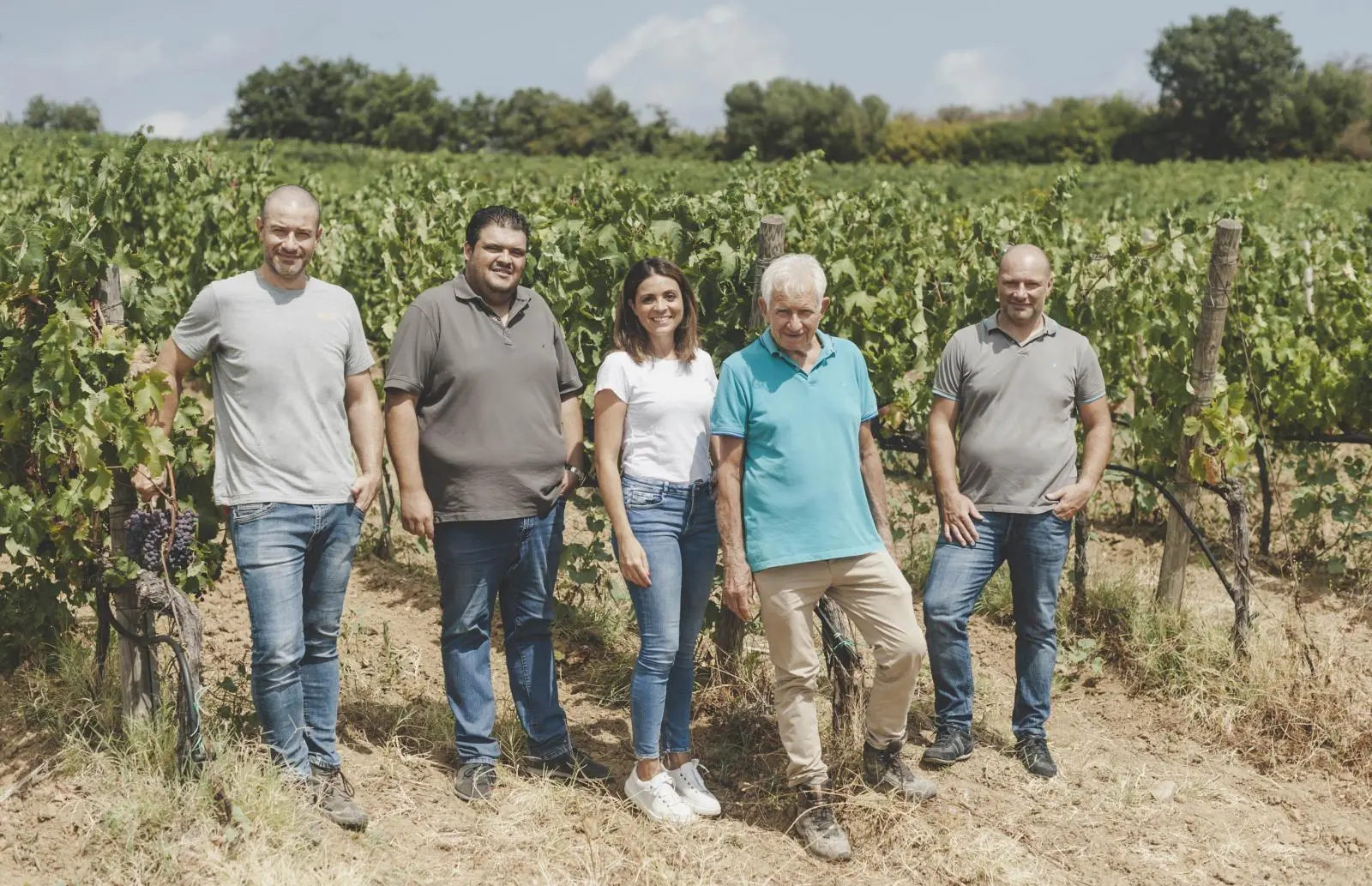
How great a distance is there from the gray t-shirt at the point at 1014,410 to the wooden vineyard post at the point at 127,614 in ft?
8.63

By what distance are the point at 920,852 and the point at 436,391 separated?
198 cm

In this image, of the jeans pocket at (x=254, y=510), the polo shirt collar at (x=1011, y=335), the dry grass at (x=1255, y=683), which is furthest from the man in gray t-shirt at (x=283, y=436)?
the dry grass at (x=1255, y=683)

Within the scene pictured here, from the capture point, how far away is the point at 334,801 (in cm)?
344

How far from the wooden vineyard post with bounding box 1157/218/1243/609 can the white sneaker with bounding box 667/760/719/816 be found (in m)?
2.46

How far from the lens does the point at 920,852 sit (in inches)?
137

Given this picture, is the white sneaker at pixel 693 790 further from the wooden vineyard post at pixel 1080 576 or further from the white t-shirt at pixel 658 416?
the wooden vineyard post at pixel 1080 576

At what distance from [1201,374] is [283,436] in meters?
3.68

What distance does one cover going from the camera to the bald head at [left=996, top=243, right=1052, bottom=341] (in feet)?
12.4

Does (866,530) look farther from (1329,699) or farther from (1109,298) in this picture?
(1109,298)

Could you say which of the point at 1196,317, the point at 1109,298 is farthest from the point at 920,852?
the point at 1196,317

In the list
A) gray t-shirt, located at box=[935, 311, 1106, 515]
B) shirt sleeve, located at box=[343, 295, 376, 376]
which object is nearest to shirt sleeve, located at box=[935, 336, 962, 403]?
gray t-shirt, located at box=[935, 311, 1106, 515]

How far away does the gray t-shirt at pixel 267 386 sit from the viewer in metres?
3.17

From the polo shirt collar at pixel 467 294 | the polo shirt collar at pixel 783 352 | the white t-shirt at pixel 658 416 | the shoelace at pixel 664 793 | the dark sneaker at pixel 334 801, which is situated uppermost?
the polo shirt collar at pixel 467 294

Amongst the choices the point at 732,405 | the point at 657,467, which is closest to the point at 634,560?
the point at 657,467
